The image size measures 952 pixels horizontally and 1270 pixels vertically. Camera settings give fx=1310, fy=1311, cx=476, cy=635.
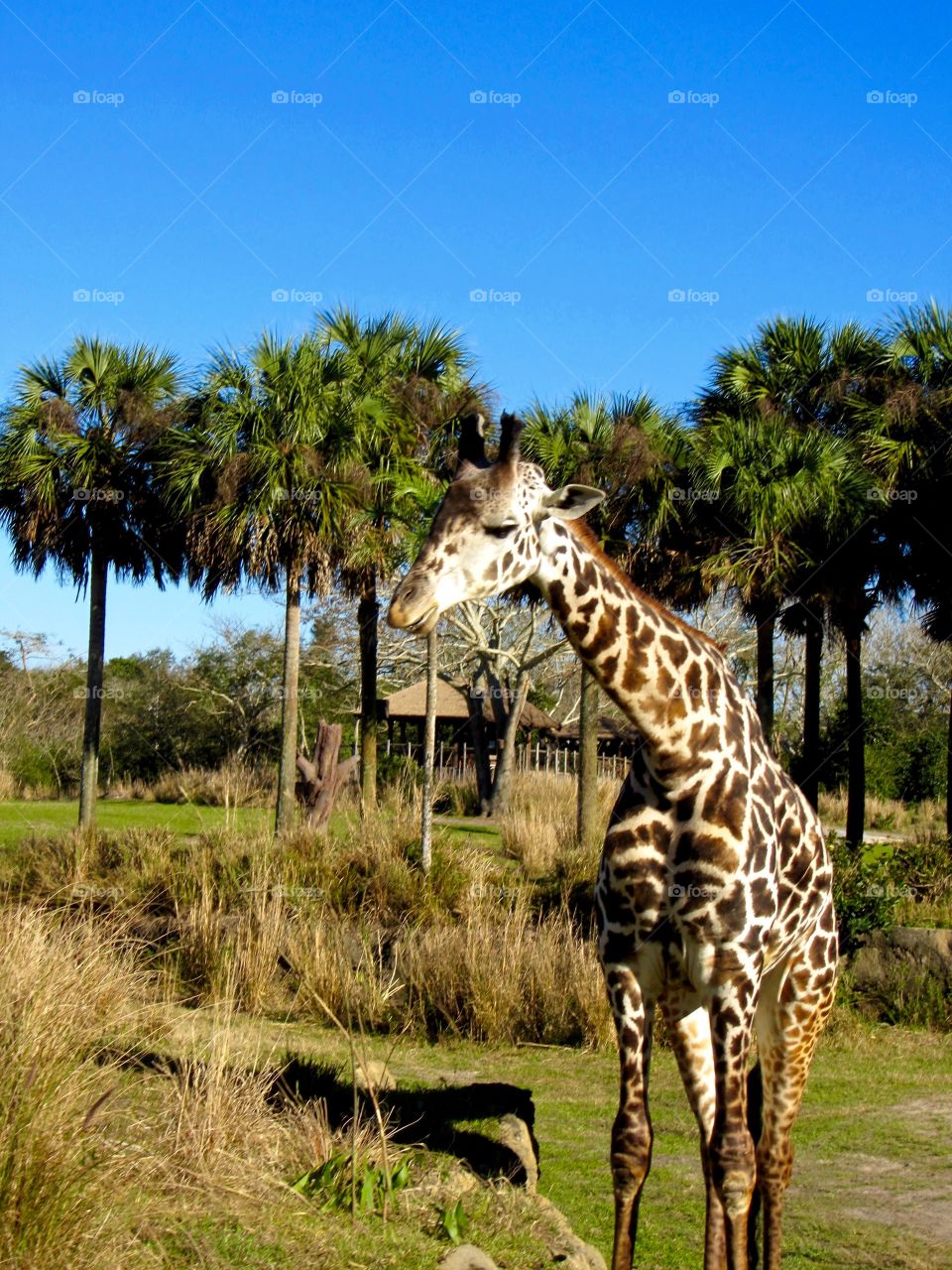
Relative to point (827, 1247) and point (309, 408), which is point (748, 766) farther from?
point (309, 408)

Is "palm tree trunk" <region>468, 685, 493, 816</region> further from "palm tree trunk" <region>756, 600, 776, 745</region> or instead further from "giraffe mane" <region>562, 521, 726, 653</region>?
"giraffe mane" <region>562, 521, 726, 653</region>

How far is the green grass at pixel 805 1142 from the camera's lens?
6773 mm

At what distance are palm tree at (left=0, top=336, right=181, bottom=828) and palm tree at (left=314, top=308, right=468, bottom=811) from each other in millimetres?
3837

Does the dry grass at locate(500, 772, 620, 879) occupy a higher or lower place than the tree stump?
lower

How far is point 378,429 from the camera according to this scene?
2270 centimetres

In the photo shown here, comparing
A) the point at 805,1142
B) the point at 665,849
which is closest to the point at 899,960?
the point at 805,1142

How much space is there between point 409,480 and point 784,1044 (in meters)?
16.3

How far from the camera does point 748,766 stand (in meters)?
5.32

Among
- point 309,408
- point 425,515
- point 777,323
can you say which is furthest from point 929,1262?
point 777,323

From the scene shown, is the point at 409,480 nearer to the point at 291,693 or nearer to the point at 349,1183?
the point at 291,693

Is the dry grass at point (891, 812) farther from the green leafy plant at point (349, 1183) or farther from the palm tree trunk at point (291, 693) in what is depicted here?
the green leafy plant at point (349, 1183)

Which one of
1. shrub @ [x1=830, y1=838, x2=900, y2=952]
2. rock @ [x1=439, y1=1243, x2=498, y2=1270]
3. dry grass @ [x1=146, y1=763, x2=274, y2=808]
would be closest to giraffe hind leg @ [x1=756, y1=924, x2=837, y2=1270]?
rock @ [x1=439, y1=1243, x2=498, y2=1270]

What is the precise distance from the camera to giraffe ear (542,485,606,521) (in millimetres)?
4780

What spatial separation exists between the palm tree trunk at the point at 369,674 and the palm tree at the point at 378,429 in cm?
2
